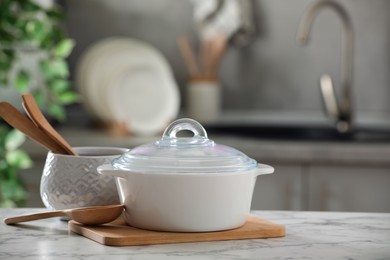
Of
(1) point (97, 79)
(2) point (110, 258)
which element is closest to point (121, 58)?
(1) point (97, 79)

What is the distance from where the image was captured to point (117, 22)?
11.9 feet

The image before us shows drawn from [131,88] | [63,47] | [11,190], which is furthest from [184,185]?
[131,88]

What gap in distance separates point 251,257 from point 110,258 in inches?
6.4

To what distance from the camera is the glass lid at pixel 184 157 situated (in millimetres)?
1098

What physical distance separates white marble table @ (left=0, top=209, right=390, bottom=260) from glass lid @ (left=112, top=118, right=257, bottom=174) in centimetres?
10

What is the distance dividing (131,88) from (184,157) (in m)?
2.04

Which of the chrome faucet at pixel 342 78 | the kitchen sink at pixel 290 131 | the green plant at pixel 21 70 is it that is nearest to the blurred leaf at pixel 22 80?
the green plant at pixel 21 70

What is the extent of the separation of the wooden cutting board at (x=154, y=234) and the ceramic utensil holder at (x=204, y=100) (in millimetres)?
2234

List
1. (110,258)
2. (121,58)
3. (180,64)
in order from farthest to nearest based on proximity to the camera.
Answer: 1. (180,64)
2. (121,58)
3. (110,258)

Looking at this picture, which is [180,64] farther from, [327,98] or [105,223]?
[105,223]

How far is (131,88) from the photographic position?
3.12m

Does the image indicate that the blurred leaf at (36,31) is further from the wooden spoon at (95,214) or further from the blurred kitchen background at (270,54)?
the wooden spoon at (95,214)

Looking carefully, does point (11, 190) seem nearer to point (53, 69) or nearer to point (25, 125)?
point (53, 69)

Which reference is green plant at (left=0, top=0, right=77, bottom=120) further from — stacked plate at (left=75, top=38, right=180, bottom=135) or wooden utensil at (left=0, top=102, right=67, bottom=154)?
wooden utensil at (left=0, top=102, right=67, bottom=154)
